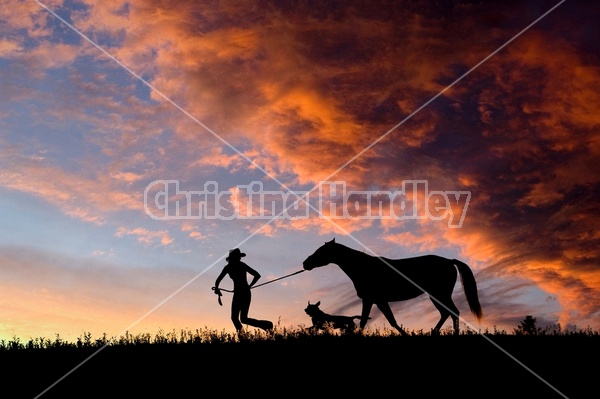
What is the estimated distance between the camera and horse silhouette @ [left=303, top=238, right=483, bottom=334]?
16984 millimetres

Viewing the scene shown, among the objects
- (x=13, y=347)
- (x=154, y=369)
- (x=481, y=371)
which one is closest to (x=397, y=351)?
(x=481, y=371)

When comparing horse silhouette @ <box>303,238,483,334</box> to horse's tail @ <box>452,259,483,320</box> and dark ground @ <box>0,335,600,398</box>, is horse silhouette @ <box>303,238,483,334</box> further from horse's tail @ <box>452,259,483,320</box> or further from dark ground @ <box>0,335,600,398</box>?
dark ground @ <box>0,335,600,398</box>

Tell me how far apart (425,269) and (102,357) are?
10286 mm

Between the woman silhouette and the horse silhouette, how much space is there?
2.55 m

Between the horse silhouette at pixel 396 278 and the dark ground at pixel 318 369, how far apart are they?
4.07 metres

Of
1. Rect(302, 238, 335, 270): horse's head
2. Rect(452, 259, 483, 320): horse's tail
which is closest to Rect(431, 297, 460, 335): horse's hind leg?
Rect(452, 259, 483, 320): horse's tail

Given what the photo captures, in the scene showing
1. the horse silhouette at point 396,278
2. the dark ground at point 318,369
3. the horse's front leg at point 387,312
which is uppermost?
the horse silhouette at point 396,278

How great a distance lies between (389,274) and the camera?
17656 millimetres

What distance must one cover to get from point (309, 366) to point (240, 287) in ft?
17.9

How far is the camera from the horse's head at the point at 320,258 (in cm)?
1777

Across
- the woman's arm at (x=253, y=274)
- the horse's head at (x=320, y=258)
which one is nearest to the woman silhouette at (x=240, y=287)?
the woman's arm at (x=253, y=274)

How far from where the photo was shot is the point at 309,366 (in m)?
10.5

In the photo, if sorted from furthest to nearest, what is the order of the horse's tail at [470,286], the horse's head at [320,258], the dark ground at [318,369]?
the horse's tail at [470,286] < the horse's head at [320,258] < the dark ground at [318,369]

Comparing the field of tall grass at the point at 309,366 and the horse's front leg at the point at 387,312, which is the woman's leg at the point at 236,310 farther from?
the horse's front leg at the point at 387,312
